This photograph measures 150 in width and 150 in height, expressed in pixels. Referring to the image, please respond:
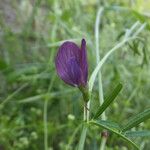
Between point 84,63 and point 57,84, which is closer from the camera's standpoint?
point 84,63

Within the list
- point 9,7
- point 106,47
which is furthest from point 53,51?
point 9,7

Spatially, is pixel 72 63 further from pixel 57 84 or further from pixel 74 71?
pixel 57 84

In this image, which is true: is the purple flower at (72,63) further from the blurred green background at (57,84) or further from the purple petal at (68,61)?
the blurred green background at (57,84)

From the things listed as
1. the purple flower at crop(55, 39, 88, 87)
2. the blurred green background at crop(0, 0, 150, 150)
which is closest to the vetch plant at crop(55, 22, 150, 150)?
the purple flower at crop(55, 39, 88, 87)

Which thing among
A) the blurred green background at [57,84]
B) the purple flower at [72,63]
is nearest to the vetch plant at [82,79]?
the purple flower at [72,63]

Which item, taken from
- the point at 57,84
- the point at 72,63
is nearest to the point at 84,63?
the point at 72,63

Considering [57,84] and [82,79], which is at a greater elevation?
[82,79]
